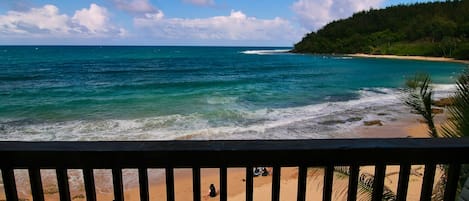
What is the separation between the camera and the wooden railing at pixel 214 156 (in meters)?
1.50

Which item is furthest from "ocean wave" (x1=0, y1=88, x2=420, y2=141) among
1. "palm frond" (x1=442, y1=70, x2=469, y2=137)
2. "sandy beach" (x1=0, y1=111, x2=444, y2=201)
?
"palm frond" (x1=442, y1=70, x2=469, y2=137)

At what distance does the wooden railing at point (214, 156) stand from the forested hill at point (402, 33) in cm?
7140

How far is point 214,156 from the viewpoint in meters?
1.53

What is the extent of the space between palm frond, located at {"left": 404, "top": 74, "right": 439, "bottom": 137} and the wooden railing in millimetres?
3479

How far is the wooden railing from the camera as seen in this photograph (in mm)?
1504

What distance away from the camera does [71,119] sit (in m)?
15.0

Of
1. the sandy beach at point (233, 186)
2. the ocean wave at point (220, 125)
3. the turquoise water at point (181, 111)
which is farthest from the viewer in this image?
the turquoise water at point (181, 111)

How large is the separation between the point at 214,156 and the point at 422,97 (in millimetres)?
4255

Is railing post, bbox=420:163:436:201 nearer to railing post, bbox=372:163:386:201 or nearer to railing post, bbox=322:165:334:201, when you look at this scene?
railing post, bbox=372:163:386:201

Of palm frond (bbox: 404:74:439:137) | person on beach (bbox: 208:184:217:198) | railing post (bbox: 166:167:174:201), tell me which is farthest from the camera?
person on beach (bbox: 208:184:217:198)

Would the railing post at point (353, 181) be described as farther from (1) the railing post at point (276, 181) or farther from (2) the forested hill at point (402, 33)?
(2) the forested hill at point (402, 33)

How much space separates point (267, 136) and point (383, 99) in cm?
1198

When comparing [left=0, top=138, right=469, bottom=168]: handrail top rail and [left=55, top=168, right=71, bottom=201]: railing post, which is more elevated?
[left=0, top=138, right=469, bottom=168]: handrail top rail

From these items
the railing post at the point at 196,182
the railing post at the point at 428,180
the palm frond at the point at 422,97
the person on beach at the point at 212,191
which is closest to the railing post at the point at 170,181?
the railing post at the point at 196,182
